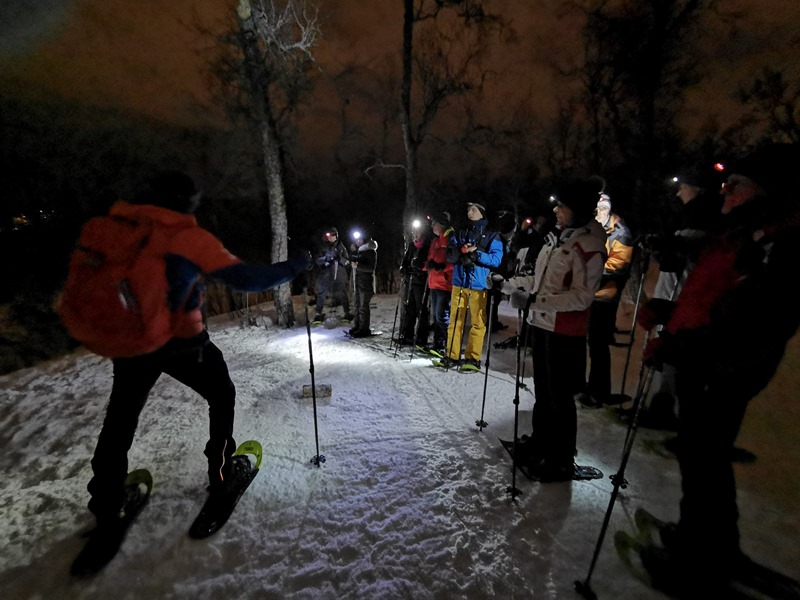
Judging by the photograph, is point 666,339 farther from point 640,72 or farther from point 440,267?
point 640,72

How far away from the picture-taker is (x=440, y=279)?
255 inches

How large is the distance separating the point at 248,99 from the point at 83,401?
7607mm

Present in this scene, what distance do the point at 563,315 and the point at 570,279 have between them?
11.8 inches

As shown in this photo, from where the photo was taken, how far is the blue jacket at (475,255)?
18.3 feet

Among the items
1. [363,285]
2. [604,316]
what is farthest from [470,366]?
[363,285]

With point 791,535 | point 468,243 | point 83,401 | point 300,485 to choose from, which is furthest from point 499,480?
point 83,401

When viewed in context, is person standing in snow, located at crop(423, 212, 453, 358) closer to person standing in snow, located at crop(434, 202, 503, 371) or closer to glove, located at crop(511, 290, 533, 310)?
person standing in snow, located at crop(434, 202, 503, 371)

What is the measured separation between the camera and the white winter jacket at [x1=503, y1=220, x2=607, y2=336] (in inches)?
119

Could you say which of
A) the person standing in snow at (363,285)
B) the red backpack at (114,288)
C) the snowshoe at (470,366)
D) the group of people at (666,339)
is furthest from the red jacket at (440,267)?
the red backpack at (114,288)

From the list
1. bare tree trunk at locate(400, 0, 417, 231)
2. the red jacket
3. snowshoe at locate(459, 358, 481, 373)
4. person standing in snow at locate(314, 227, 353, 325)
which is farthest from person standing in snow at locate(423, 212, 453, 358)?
person standing in snow at locate(314, 227, 353, 325)

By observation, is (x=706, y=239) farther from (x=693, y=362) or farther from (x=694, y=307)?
(x=693, y=362)

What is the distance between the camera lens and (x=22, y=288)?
9.52m

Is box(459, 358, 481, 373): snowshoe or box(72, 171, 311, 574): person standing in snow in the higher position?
box(72, 171, 311, 574): person standing in snow

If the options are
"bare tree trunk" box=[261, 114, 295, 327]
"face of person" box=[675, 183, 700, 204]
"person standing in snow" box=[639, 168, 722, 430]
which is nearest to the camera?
"person standing in snow" box=[639, 168, 722, 430]
